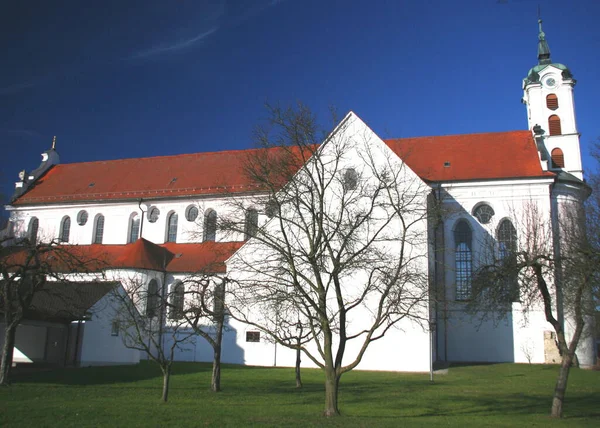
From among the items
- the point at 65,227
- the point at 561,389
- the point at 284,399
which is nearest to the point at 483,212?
the point at 561,389

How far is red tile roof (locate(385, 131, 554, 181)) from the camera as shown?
3741 cm

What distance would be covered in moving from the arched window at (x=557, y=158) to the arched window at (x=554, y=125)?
4.92ft

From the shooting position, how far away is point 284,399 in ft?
64.8

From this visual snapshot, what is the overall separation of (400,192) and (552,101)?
21.0 metres

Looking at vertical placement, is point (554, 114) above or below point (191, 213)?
above

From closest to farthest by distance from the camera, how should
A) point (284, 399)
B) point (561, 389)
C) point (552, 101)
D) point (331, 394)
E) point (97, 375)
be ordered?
point (331, 394)
point (561, 389)
point (284, 399)
point (97, 375)
point (552, 101)

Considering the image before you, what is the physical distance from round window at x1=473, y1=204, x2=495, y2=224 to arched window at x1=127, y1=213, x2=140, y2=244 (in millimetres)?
25350

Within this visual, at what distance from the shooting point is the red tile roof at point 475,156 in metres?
37.4

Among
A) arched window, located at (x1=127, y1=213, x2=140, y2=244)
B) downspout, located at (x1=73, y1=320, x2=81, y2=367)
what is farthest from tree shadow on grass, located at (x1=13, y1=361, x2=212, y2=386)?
arched window, located at (x1=127, y1=213, x2=140, y2=244)

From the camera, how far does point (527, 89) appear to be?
42844 mm

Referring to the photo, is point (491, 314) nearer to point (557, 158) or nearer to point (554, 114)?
point (557, 158)

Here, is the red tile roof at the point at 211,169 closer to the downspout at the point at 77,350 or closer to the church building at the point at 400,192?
the church building at the point at 400,192

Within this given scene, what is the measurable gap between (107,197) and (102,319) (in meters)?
14.6

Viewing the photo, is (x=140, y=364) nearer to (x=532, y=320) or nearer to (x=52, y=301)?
(x=52, y=301)
